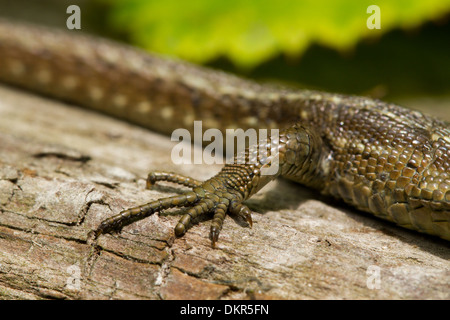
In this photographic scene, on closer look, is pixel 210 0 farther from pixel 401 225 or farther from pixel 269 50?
pixel 401 225

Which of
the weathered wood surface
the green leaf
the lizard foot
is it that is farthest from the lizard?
the green leaf

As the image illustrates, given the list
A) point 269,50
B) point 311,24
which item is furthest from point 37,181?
point 311,24

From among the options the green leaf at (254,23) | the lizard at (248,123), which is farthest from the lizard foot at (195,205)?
the green leaf at (254,23)

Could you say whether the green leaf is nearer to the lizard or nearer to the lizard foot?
the lizard

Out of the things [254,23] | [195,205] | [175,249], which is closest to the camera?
[175,249]

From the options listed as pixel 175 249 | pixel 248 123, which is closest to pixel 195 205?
pixel 175 249

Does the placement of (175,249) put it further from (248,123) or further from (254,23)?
(254,23)
